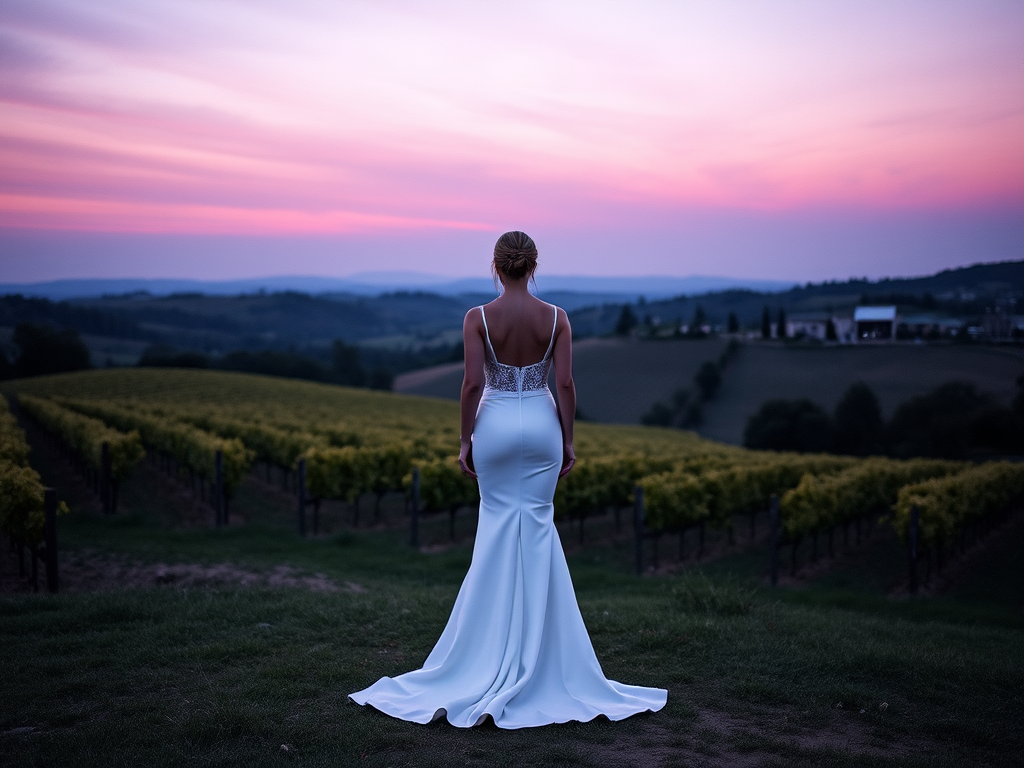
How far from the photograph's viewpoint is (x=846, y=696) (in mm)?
4359

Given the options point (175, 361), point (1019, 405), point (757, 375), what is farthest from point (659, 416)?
point (175, 361)

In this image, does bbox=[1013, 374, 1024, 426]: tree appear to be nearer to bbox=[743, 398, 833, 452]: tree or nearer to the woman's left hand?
bbox=[743, 398, 833, 452]: tree

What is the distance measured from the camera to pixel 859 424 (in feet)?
189

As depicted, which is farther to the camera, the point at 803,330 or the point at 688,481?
the point at 803,330

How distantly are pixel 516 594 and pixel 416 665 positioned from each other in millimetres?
1145

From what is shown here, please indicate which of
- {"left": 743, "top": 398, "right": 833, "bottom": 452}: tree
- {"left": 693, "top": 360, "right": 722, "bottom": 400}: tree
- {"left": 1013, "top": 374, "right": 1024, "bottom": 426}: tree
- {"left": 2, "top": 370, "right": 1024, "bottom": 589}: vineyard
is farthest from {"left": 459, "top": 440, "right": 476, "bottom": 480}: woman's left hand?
{"left": 693, "top": 360, "right": 722, "bottom": 400}: tree

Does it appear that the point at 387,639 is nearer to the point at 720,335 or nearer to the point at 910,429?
the point at 910,429

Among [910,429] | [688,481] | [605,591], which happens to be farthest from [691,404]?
[605,591]

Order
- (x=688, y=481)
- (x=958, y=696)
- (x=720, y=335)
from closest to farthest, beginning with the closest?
(x=958, y=696) → (x=688, y=481) → (x=720, y=335)

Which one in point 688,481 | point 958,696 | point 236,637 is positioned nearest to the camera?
point 958,696

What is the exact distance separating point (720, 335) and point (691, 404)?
26.5 m

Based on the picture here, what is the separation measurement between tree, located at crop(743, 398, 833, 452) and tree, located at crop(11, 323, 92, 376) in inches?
2512

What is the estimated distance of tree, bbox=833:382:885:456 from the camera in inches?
2247

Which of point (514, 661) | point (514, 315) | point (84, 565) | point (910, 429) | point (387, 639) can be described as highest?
point (514, 315)
